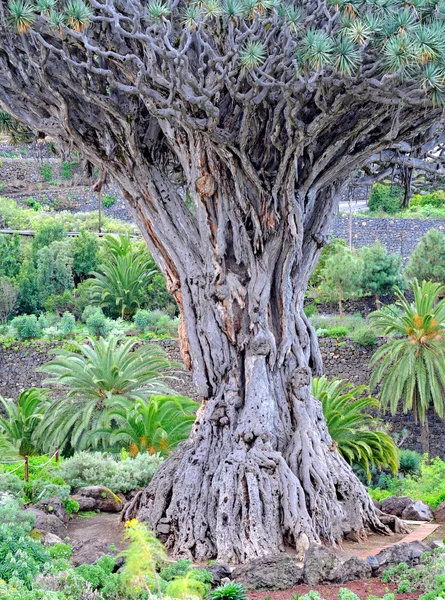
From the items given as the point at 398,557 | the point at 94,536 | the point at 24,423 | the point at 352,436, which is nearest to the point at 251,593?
the point at 398,557

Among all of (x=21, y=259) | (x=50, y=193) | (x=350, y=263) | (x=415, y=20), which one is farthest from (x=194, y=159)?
(x=50, y=193)

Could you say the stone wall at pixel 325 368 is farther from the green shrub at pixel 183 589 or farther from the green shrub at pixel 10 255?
the green shrub at pixel 183 589

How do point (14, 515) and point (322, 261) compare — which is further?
point (322, 261)

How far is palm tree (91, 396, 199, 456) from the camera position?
12469 mm

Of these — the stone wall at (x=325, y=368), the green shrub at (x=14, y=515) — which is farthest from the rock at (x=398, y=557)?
the stone wall at (x=325, y=368)

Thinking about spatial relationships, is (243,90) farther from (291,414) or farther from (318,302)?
(318,302)

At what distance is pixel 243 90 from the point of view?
8.09m

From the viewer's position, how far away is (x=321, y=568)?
261 inches

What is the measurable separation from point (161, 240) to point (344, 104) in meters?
2.13

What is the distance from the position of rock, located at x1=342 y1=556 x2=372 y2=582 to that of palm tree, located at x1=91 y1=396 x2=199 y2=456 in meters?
5.71

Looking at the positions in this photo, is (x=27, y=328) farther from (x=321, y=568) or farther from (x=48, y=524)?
(x=321, y=568)

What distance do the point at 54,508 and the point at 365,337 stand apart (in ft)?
47.5

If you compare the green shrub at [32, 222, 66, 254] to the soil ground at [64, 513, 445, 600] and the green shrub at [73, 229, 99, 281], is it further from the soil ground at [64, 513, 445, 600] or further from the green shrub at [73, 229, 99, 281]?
the soil ground at [64, 513, 445, 600]

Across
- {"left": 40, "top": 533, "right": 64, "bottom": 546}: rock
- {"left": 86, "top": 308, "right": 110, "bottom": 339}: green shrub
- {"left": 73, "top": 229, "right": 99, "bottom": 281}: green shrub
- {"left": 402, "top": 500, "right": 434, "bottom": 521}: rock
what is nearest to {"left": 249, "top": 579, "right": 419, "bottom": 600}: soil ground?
{"left": 40, "top": 533, "right": 64, "bottom": 546}: rock
